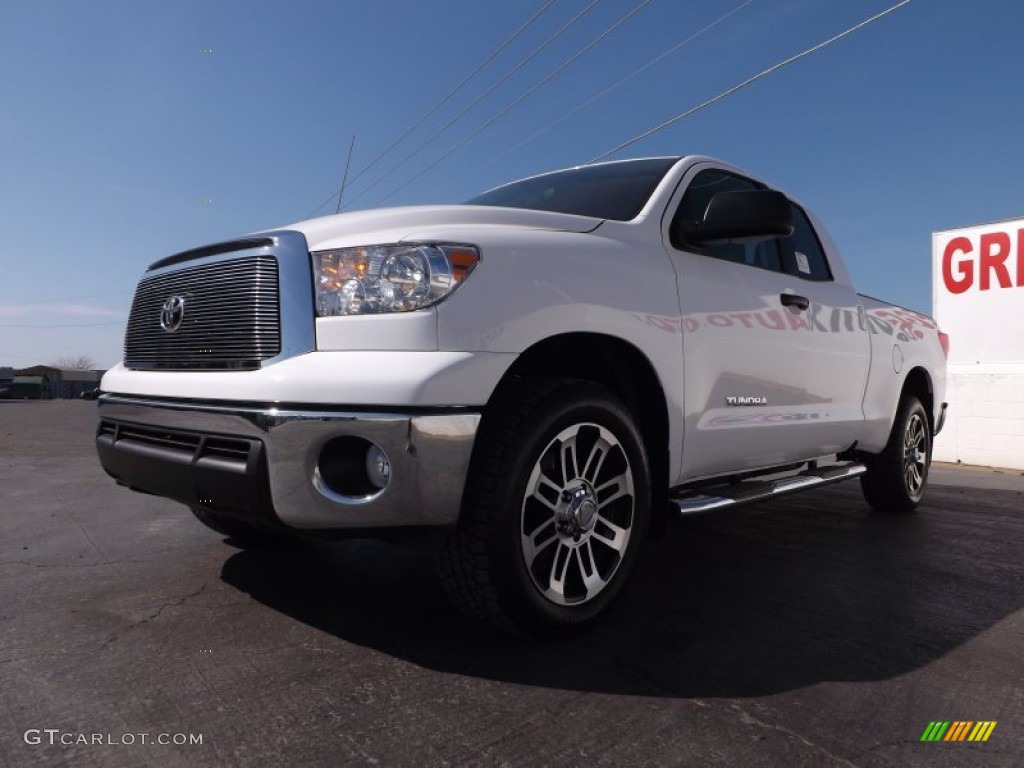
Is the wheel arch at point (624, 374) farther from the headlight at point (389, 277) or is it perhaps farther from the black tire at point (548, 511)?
the headlight at point (389, 277)

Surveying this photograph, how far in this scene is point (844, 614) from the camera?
2768mm

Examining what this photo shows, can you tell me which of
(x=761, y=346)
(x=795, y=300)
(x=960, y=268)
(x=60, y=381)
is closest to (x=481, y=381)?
(x=761, y=346)

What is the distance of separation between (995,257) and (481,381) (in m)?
11.3

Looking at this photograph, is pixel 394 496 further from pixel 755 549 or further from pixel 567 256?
pixel 755 549

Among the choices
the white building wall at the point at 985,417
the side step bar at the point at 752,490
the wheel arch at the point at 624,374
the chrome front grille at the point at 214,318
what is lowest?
the white building wall at the point at 985,417

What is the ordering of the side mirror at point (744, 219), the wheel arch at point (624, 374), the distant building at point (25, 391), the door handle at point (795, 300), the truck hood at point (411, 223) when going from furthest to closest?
the distant building at point (25, 391)
the door handle at point (795, 300)
the side mirror at point (744, 219)
the wheel arch at point (624, 374)
the truck hood at point (411, 223)

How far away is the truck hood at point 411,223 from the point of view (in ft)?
7.54

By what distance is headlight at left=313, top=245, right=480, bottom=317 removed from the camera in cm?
217

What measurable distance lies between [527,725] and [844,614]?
5.04ft

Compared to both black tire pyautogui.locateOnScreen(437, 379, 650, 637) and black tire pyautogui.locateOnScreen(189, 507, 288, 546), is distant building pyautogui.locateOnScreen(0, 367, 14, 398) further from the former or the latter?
black tire pyautogui.locateOnScreen(437, 379, 650, 637)

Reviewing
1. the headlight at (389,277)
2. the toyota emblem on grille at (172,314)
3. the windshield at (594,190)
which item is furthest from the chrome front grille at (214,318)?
the windshield at (594,190)

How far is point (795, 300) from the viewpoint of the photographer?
3.63 meters

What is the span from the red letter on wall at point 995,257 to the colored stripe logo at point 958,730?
10737mm

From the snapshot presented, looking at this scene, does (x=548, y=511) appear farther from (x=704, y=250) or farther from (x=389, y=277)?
(x=704, y=250)
